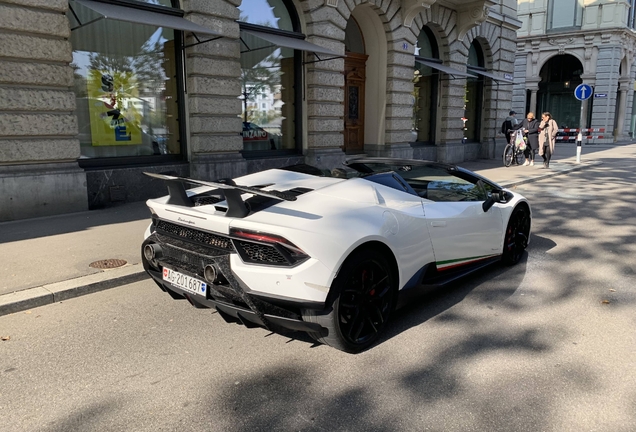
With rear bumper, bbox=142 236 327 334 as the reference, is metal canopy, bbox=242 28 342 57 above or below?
above

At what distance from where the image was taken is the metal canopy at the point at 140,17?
26.6ft

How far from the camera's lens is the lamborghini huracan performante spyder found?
3.27 meters

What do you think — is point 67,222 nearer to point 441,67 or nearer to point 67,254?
point 67,254

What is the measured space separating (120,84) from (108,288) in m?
6.22

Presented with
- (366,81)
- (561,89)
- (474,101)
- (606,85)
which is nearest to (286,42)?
(366,81)

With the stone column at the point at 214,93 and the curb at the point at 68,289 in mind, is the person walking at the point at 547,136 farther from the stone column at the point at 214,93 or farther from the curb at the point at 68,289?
the curb at the point at 68,289

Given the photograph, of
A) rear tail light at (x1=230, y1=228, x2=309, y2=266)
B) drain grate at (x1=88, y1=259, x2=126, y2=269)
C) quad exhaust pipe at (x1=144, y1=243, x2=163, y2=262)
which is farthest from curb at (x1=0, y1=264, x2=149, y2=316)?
rear tail light at (x1=230, y1=228, x2=309, y2=266)

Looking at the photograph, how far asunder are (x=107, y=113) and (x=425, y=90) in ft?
39.6

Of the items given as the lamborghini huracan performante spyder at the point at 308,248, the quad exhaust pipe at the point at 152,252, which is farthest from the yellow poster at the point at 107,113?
the quad exhaust pipe at the point at 152,252

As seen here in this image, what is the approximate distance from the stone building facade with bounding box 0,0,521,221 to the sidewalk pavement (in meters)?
0.74

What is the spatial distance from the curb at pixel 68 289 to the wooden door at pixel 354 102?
1113 centimetres

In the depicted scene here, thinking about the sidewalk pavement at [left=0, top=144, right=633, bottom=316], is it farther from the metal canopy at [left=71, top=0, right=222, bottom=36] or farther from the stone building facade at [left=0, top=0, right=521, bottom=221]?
the metal canopy at [left=71, top=0, right=222, bottom=36]

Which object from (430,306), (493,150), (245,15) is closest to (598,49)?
(493,150)

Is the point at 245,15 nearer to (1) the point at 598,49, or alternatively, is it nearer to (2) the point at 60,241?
(2) the point at 60,241
